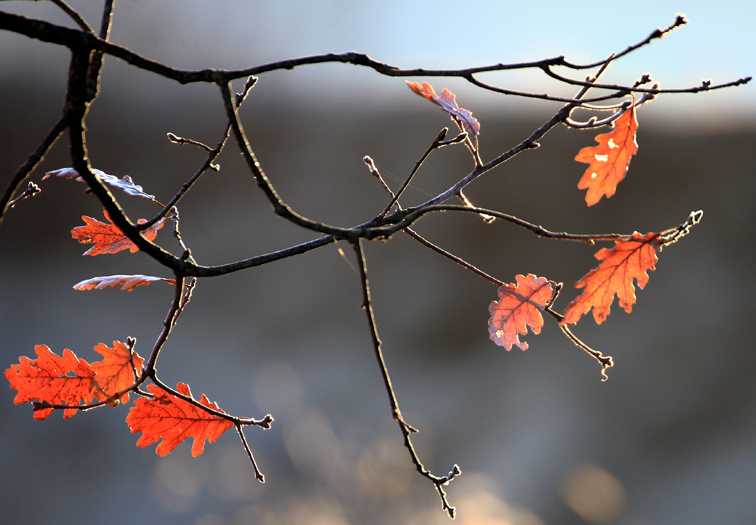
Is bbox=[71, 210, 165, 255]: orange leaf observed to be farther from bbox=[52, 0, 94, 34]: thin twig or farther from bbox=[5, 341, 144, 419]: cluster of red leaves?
bbox=[52, 0, 94, 34]: thin twig

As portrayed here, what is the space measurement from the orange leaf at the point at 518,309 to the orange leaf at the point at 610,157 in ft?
0.36

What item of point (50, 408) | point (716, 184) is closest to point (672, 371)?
point (716, 184)

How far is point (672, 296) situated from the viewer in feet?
10.2

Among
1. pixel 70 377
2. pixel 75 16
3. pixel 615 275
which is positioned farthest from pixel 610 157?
pixel 70 377

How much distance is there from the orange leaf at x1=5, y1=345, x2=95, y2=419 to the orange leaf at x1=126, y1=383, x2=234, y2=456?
2.3 inches

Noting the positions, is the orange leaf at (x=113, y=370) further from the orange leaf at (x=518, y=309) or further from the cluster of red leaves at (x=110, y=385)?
the orange leaf at (x=518, y=309)

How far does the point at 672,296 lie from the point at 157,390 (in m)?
3.43

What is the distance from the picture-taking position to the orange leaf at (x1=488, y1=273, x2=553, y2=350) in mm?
496

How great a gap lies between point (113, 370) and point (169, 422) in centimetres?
8

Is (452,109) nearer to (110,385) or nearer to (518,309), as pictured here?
(518,309)

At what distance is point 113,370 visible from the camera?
20.2 inches

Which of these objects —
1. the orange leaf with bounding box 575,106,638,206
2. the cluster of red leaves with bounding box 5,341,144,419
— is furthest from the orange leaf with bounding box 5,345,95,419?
the orange leaf with bounding box 575,106,638,206

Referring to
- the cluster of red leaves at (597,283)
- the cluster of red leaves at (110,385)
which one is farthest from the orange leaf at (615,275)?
the cluster of red leaves at (110,385)

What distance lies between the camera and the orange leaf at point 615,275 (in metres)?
0.42
